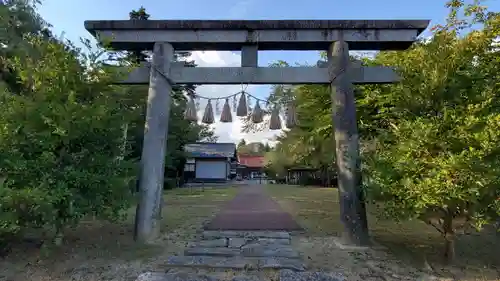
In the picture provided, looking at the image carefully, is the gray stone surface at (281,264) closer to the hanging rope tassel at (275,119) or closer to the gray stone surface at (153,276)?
the gray stone surface at (153,276)

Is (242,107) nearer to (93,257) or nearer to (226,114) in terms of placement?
(226,114)

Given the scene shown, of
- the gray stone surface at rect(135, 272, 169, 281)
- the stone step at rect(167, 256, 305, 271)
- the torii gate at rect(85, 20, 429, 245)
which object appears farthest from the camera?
the torii gate at rect(85, 20, 429, 245)

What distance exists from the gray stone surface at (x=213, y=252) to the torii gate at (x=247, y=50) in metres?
1.09

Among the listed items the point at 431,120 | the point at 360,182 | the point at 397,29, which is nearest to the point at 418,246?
the point at 360,182

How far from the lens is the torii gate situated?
5594 millimetres

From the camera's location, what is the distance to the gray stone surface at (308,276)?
3750 millimetres

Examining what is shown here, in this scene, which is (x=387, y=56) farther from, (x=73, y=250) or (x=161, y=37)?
(x=73, y=250)

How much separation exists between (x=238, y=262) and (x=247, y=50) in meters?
3.97

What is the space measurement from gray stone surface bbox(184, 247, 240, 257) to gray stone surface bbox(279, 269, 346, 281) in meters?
1.02

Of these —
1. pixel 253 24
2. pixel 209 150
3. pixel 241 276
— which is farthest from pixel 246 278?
pixel 209 150

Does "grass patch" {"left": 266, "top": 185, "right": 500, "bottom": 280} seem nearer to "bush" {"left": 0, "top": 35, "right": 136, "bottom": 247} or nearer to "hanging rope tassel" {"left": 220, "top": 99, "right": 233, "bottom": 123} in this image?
"hanging rope tassel" {"left": 220, "top": 99, "right": 233, "bottom": 123}

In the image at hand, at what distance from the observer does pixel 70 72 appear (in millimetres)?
4504

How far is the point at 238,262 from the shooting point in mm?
4277

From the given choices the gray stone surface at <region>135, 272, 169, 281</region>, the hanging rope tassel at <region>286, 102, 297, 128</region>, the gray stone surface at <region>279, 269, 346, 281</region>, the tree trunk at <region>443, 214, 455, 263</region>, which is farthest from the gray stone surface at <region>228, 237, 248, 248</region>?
the tree trunk at <region>443, 214, 455, 263</region>
